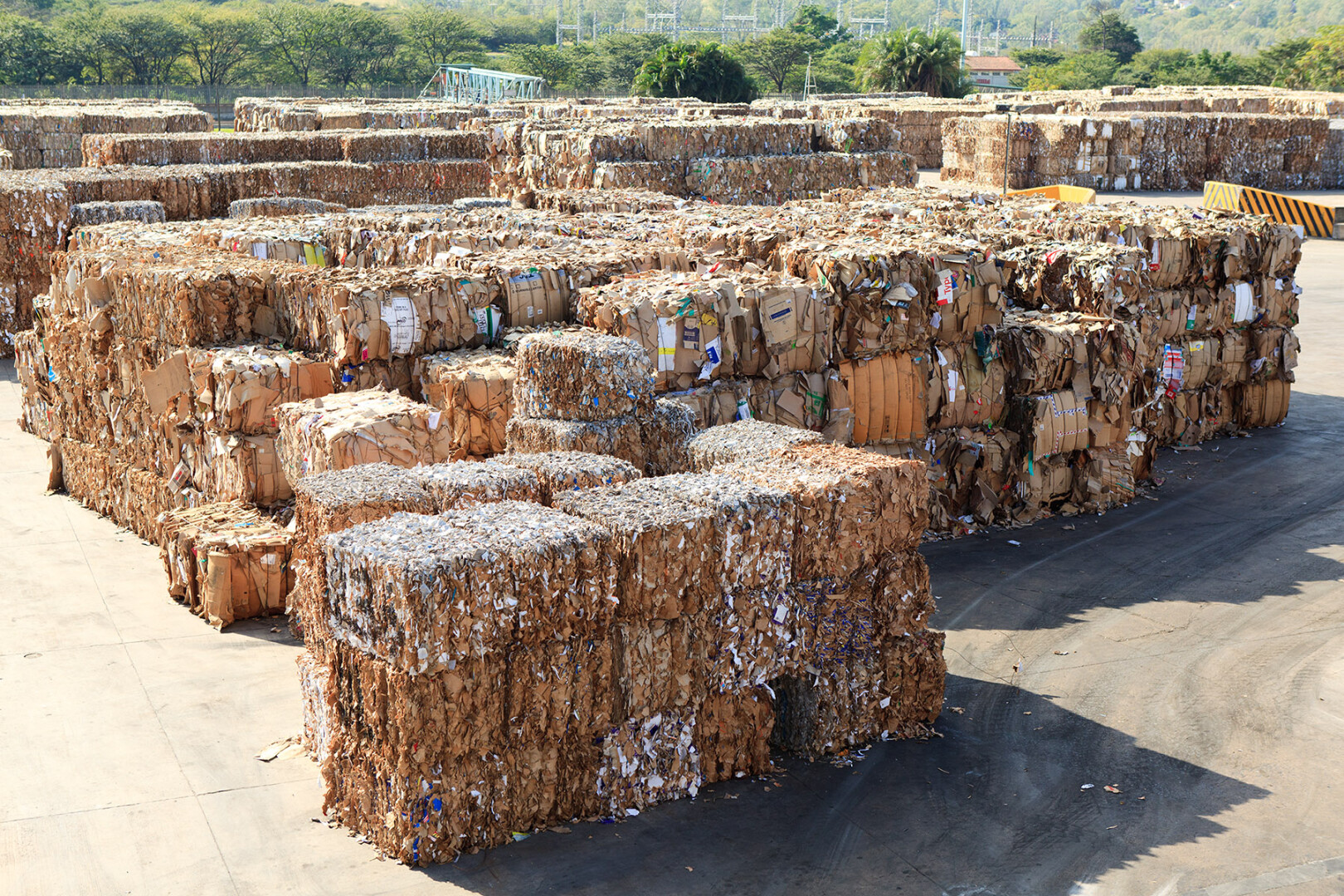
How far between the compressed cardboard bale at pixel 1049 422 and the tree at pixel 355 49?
3454 inches

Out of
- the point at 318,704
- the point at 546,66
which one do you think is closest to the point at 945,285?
the point at 318,704

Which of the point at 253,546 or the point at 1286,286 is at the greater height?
the point at 1286,286

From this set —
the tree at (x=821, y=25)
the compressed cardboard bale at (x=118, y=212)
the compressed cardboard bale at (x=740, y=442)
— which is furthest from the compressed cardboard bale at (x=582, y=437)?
the tree at (x=821, y=25)

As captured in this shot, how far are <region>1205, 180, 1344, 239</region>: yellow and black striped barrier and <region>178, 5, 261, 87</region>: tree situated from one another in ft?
244

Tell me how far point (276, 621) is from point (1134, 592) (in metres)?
6.74

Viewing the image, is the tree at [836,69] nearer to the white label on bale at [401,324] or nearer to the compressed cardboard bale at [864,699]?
the white label on bale at [401,324]

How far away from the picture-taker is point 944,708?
26.2 ft

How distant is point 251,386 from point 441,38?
103 meters

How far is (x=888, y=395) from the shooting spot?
36.4 ft

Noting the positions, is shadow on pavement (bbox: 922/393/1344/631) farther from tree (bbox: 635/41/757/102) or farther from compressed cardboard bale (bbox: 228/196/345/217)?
tree (bbox: 635/41/757/102)

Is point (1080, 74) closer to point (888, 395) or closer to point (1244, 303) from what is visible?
point (1244, 303)

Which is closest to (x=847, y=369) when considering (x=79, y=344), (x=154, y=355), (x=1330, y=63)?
(x=154, y=355)

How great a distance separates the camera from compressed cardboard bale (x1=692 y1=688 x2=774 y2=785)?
675cm

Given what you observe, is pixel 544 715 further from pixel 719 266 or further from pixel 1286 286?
pixel 1286 286
